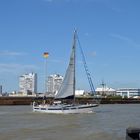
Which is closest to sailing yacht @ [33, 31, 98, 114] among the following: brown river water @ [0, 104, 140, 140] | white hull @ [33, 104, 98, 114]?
white hull @ [33, 104, 98, 114]

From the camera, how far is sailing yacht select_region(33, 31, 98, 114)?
3231 inches

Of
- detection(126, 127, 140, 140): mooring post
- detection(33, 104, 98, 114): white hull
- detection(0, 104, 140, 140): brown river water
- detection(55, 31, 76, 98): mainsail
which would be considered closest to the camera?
detection(126, 127, 140, 140): mooring post

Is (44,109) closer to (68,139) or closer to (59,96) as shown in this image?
(59,96)

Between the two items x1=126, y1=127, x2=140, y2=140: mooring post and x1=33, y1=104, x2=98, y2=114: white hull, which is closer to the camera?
x1=126, y1=127, x2=140, y2=140: mooring post

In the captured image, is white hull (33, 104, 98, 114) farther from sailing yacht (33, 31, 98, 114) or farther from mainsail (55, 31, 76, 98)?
mainsail (55, 31, 76, 98)

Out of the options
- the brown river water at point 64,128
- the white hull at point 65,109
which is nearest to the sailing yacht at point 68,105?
the white hull at point 65,109

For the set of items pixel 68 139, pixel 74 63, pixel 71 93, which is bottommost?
pixel 68 139

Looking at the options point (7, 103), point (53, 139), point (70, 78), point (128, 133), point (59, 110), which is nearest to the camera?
point (128, 133)

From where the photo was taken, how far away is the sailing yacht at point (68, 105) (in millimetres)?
82069

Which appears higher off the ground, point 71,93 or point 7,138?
point 71,93

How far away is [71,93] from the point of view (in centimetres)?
8600

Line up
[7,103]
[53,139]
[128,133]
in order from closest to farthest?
1. [128,133]
2. [53,139]
3. [7,103]

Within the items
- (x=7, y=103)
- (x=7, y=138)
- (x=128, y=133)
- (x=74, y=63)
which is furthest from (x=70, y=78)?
(x=7, y=103)

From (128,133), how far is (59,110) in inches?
2511
